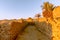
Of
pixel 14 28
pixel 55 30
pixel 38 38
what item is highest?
pixel 55 30

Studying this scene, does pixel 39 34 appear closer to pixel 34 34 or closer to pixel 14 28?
pixel 34 34

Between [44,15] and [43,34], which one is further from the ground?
[44,15]

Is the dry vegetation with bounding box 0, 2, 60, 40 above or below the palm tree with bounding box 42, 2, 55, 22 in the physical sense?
below

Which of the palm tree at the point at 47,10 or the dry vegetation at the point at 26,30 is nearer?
the palm tree at the point at 47,10

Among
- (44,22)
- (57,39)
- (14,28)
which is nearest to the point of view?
(57,39)

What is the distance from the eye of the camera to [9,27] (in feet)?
36.2

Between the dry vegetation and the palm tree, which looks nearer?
the palm tree

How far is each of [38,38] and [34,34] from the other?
546mm

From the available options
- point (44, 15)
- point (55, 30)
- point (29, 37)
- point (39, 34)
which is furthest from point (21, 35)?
point (55, 30)

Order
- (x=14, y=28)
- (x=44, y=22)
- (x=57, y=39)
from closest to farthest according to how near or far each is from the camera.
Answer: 1. (x=57, y=39)
2. (x=14, y=28)
3. (x=44, y=22)

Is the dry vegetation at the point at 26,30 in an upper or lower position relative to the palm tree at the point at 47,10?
lower

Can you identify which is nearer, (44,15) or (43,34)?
(43,34)

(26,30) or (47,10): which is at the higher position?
(47,10)

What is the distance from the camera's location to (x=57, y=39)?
5.85 m
